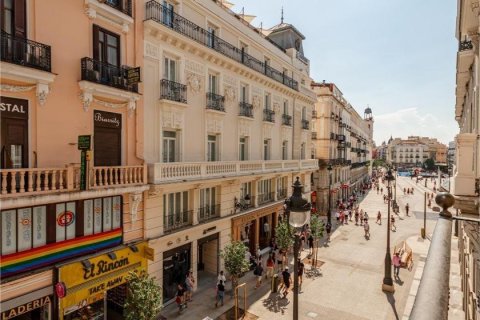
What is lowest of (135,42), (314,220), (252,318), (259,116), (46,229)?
(252,318)

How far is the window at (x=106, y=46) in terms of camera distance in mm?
12266

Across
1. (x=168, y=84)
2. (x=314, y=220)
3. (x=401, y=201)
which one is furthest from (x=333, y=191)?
(x=168, y=84)

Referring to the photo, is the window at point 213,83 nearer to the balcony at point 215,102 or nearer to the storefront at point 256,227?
the balcony at point 215,102

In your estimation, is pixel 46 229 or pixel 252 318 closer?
pixel 46 229

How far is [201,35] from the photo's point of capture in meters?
17.5

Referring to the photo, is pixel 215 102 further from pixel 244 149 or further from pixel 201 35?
pixel 244 149

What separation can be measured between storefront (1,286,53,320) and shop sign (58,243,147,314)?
479 millimetres

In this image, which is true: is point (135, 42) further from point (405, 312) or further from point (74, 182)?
point (405, 312)

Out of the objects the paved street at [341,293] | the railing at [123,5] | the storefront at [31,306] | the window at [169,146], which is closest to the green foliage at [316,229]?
the paved street at [341,293]

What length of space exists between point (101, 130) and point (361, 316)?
1447 centimetres

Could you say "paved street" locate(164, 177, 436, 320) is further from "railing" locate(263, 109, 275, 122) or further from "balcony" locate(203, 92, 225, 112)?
"railing" locate(263, 109, 275, 122)

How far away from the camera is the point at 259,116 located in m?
23.7

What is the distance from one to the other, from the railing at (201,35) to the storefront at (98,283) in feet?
34.7

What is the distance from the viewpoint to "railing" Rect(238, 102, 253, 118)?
69.6 ft
